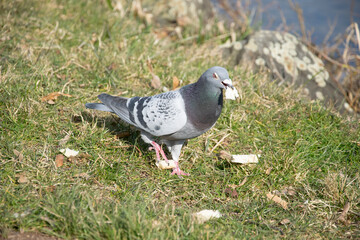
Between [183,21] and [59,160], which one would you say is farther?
[183,21]

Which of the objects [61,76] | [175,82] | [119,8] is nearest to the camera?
[61,76]

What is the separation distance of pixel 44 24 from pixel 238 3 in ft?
15.1

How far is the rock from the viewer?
5.65 metres

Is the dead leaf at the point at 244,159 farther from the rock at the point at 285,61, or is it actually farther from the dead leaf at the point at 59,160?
the rock at the point at 285,61

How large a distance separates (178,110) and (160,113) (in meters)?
0.19

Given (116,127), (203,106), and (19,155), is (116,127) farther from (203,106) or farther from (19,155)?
(203,106)

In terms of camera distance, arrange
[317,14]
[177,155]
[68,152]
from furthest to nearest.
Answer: [317,14] < [177,155] < [68,152]

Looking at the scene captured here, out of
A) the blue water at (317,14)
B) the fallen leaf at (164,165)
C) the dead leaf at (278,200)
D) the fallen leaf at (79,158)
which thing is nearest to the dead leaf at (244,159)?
the dead leaf at (278,200)

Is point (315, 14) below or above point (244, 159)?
below

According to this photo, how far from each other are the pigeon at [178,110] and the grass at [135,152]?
0.32m

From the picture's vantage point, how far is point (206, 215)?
2.88m

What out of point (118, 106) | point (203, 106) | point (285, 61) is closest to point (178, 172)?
point (203, 106)

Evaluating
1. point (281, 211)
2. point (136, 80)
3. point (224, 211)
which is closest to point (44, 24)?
point (136, 80)

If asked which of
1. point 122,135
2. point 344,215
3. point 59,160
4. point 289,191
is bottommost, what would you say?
point 289,191
